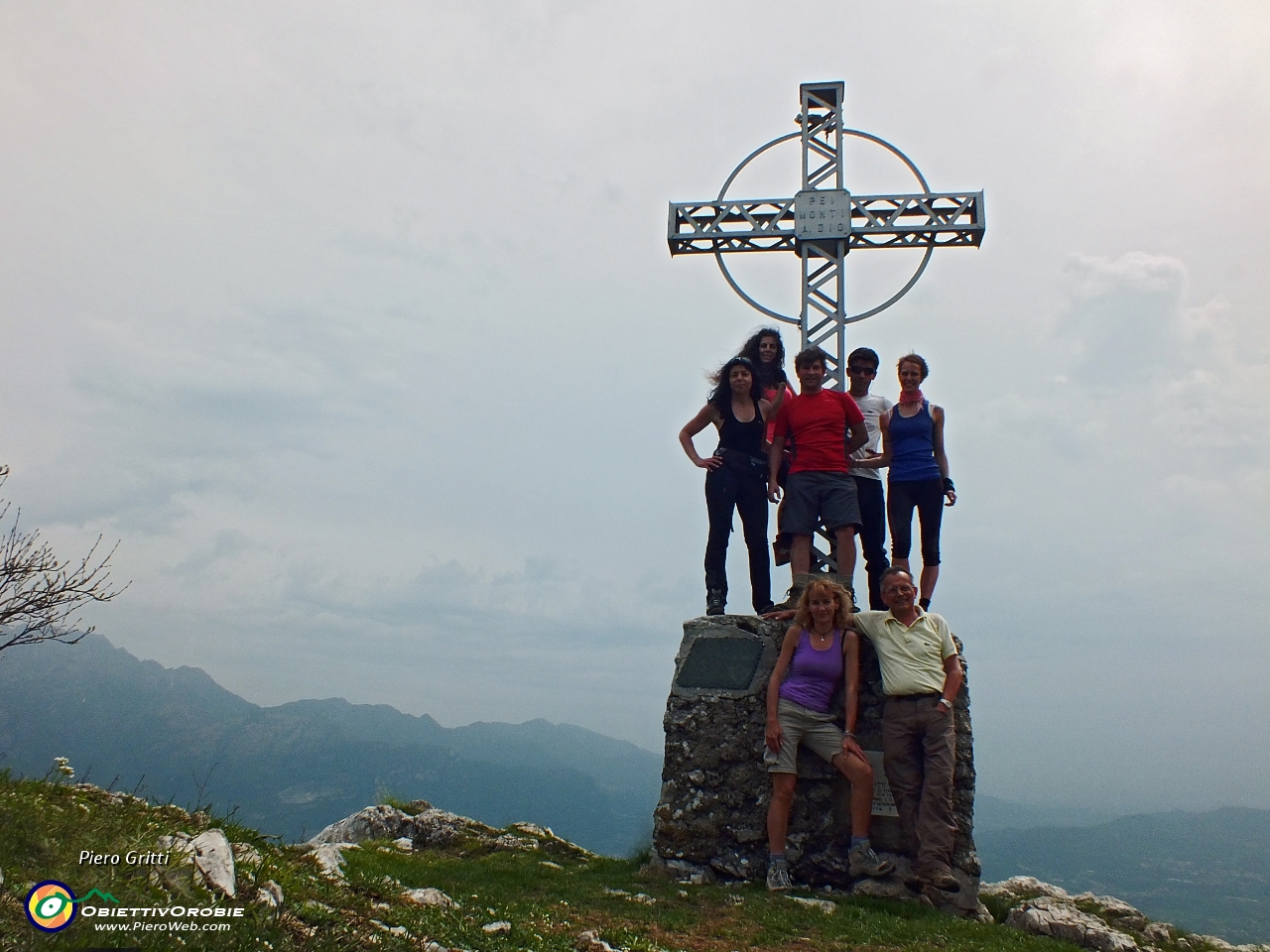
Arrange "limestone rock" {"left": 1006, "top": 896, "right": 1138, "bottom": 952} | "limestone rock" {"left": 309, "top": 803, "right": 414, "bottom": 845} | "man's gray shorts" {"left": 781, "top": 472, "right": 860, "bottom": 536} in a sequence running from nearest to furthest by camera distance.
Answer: "limestone rock" {"left": 1006, "top": 896, "right": 1138, "bottom": 952}, "man's gray shorts" {"left": 781, "top": 472, "right": 860, "bottom": 536}, "limestone rock" {"left": 309, "top": 803, "right": 414, "bottom": 845}

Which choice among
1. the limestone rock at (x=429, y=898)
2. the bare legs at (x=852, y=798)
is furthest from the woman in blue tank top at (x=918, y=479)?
the limestone rock at (x=429, y=898)

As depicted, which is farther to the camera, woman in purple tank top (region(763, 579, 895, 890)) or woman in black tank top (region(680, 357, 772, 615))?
woman in black tank top (region(680, 357, 772, 615))

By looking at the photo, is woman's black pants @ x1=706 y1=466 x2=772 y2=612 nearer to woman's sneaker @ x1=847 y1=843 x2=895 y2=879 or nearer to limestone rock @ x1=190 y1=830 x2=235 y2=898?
woman's sneaker @ x1=847 y1=843 x2=895 y2=879

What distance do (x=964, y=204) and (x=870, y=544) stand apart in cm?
548

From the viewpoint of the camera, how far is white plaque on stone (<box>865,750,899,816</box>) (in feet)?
23.1

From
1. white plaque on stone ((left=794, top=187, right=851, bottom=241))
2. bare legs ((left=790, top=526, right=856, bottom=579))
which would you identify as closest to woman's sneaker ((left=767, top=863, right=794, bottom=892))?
bare legs ((left=790, top=526, right=856, bottom=579))

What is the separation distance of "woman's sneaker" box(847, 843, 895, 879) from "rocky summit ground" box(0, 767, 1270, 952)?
0.30 meters

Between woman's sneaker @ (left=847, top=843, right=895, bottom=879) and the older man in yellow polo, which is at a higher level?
the older man in yellow polo

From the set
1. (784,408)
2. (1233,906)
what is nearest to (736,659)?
(784,408)

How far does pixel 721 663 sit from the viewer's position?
8.11 meters

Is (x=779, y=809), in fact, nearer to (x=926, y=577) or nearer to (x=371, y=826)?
(x=926, y=577)

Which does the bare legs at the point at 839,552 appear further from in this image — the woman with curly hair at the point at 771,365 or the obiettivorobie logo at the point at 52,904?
the obiettivorobie logo at the point at 52,904

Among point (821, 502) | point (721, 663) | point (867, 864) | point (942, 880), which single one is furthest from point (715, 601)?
point (942, 880)

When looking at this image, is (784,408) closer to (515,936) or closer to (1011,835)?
(515,936)
